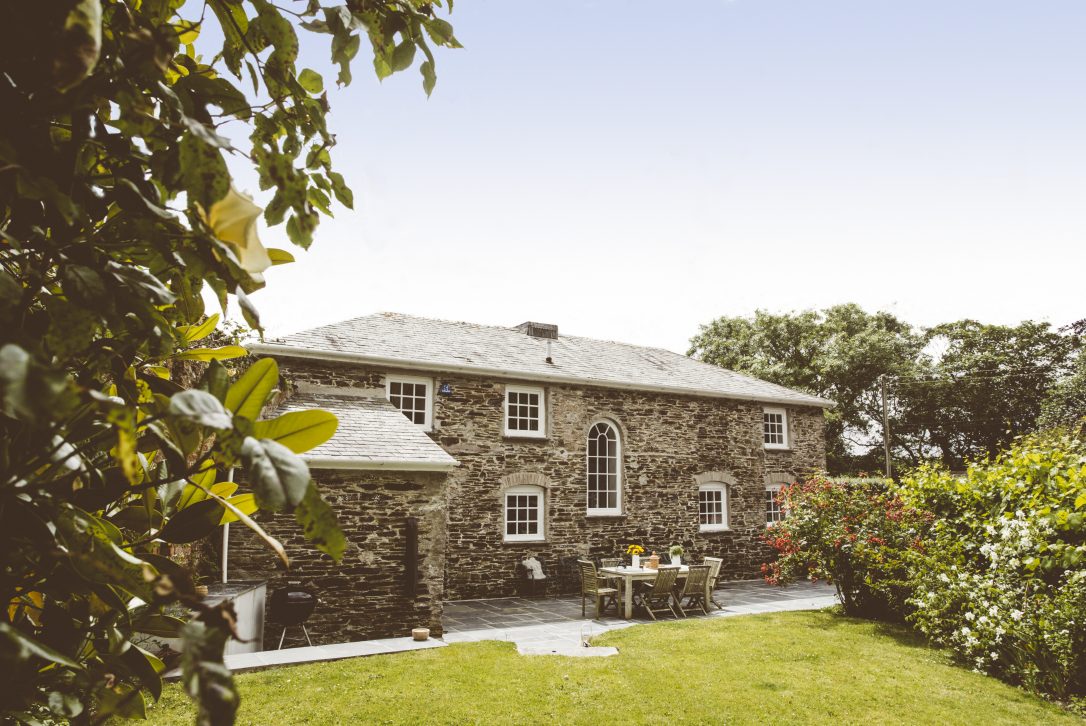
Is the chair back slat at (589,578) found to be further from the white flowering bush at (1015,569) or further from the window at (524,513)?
the white flowering bush at (1015,569)

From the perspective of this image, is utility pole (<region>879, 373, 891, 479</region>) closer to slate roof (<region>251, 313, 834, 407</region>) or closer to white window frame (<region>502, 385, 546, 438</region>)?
slate roof (<region>251, 313, 834, 407</region>)

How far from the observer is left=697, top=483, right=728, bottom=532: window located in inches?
695

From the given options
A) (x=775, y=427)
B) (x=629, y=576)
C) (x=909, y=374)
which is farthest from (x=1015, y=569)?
(x=909, y=374)

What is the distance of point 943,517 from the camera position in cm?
924

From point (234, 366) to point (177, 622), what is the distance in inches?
374

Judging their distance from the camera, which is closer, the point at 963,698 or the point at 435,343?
the point at 963,698

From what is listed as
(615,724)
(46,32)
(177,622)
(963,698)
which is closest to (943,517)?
(963,698)

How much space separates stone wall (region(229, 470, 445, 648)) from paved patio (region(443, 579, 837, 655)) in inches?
37.3

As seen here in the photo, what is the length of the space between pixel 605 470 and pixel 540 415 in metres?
2.28

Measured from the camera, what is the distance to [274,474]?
0.76 m

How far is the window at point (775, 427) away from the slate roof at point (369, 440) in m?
11.5

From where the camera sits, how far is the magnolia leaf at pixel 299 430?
1034 mm

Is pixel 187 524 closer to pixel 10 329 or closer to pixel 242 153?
pixel 10 329

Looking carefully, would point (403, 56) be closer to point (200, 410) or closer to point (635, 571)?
point (200, 410)
